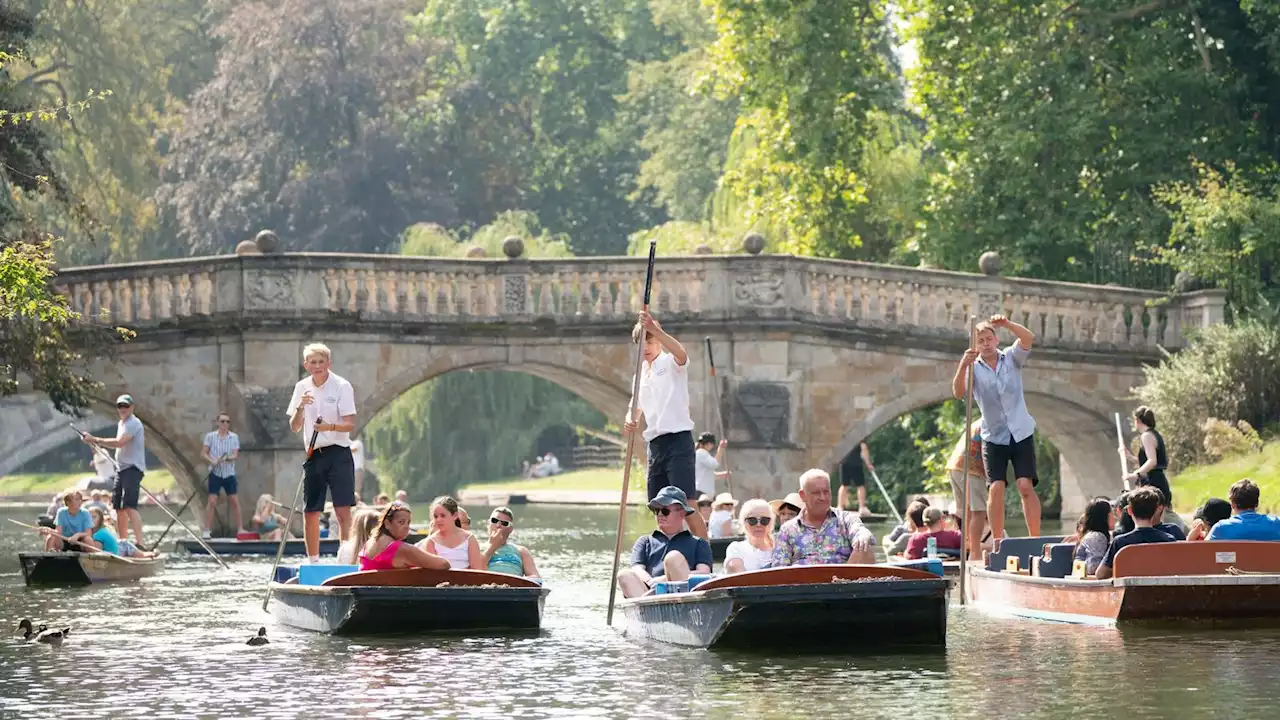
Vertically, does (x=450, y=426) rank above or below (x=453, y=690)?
above

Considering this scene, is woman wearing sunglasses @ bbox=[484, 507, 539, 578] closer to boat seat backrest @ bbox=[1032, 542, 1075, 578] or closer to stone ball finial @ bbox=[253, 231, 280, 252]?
boat seat backrest @ bbox=[1032, 542, 1075, 578]

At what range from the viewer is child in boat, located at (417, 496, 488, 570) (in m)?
14.7

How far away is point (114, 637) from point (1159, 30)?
19516mm

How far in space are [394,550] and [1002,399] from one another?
4.24m

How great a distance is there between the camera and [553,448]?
58781mm

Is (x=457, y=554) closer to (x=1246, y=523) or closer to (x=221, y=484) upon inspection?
(x=1246, y=523)

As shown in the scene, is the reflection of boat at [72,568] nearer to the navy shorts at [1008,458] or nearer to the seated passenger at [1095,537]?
the navy shorts at [1008,458]

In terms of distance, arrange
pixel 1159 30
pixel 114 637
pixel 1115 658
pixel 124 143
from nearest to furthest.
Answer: pixel 1115 658 → pixel 114 637 → pixel 1159 30 → pixel 124 143

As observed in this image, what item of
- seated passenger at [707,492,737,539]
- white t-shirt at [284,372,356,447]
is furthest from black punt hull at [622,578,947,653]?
seated passenger at [707,492,737,539]

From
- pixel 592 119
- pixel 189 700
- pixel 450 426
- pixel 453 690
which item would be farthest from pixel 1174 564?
pixel 592 119

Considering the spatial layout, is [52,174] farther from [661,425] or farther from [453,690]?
[453,690]

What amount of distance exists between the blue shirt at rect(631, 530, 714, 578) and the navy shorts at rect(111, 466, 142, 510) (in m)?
8.94

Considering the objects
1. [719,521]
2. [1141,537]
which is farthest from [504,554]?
[719,521]

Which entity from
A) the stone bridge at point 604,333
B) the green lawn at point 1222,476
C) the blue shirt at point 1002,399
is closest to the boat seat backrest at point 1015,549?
the blue shirt at point 1002,399
